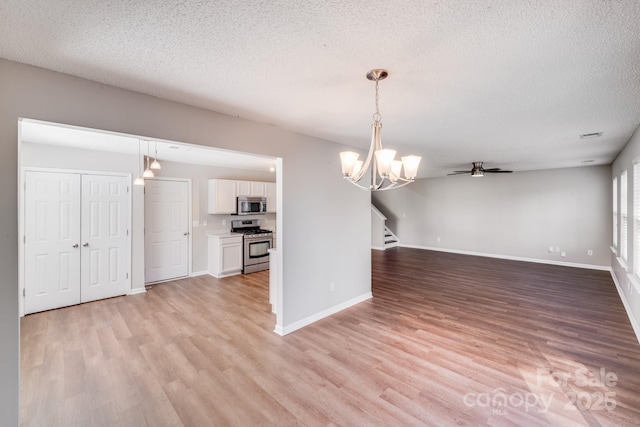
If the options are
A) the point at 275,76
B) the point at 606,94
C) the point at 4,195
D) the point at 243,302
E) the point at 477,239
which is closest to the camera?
the point at 4,195

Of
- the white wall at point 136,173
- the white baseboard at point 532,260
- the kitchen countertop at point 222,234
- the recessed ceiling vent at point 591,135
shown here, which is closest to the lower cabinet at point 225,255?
the kitchen countertop at point 222,234

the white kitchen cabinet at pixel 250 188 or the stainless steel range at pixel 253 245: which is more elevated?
the white kitchen cabinet at pixel 250 188

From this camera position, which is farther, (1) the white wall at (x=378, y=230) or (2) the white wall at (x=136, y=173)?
(1) the white wall at (x=378, y=230)

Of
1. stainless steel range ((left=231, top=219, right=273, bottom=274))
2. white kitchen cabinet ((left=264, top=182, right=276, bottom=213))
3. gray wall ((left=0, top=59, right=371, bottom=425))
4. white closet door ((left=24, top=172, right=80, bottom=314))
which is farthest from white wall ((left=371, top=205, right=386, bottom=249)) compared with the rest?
white closet door ((left=24, top=172, right=80, bottom=314))

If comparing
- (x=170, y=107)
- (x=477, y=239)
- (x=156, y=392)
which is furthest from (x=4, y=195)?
(x=477, y=239)

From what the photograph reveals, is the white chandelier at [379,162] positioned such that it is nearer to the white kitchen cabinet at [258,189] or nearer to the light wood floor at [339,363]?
the light wood floor at [339,363]

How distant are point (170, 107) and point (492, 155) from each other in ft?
16.9

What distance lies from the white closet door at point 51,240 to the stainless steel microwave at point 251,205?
277 cm

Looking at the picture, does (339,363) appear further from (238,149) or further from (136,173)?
(136,173)

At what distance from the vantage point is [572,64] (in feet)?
5.61

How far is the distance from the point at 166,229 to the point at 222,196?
1290 millimetres

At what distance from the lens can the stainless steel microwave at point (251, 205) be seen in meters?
6.13

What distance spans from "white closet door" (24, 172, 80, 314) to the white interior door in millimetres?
1104

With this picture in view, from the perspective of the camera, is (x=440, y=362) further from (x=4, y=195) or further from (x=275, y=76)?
(x=4, y=195)
